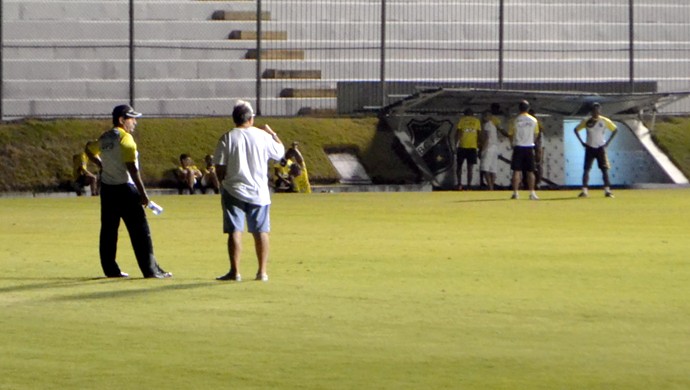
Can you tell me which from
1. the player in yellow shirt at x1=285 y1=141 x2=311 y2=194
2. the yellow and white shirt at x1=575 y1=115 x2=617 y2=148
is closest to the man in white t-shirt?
the yellow and white shirt at x1=575 y1=115 x2=617 y2=148

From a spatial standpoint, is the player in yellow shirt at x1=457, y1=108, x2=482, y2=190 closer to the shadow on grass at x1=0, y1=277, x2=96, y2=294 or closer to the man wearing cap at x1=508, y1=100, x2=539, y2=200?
the man wearing cap at x1=508, y1=100, x2=539, y2=200

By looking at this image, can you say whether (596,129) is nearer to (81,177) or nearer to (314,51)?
(81,177)

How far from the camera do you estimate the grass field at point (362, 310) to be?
9.41 metres

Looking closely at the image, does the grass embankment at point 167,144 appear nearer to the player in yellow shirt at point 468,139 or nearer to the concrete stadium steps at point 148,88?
the player in yellow shirt at point 468,139

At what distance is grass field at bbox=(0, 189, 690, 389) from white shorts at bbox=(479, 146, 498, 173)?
43.2ft

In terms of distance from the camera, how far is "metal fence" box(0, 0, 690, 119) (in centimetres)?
→ 3825

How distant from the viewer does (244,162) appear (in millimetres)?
14438

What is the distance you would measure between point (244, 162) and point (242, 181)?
0.18 m

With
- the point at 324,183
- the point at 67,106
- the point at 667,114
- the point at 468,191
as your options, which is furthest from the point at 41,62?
the point at 667,114

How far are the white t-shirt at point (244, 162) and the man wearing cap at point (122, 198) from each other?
39.3 inches

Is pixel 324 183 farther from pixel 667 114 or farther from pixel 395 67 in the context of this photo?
pixel 667 114

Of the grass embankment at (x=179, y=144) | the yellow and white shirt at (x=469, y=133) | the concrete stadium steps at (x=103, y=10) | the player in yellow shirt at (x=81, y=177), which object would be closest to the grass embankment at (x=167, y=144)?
the grass embankment at (x=179, y=144)

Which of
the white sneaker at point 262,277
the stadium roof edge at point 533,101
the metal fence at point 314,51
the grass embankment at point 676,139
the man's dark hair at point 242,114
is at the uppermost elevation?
the metal fence at point 314,51

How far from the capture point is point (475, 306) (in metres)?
12.7
